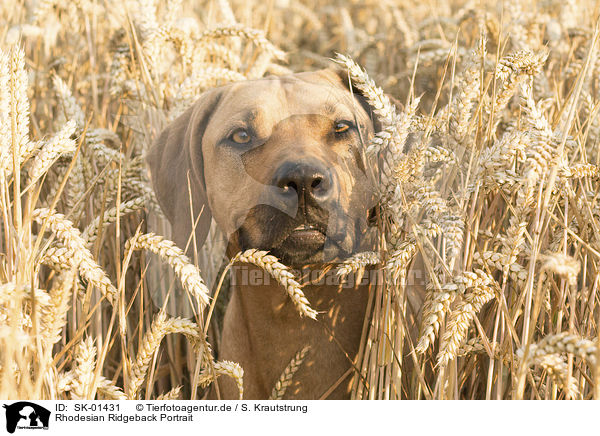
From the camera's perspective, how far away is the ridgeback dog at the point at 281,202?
1.90m

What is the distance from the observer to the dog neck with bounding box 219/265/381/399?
210 cm

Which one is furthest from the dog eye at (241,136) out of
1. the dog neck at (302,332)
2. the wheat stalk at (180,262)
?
the wheat stalk at (180,262)

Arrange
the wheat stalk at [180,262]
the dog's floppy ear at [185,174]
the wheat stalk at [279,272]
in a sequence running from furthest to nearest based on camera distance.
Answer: the dog's floppy ear at [185,174]
the wheat stalk at [279,272]
the wheat stalk at [180,262]

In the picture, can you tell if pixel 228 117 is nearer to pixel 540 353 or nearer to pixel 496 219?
pixel 496 219

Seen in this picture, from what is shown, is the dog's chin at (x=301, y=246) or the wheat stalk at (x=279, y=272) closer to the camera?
the wheat stalk at (x=279, y=272)

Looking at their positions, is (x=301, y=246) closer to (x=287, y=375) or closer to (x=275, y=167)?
(x=275, y=167)

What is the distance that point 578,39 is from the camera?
324cm

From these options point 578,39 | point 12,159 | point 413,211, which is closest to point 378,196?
point 413,211

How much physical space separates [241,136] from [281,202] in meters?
0.40

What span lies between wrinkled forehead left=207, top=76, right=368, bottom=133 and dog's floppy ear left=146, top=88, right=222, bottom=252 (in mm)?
88
